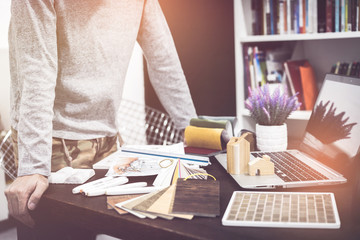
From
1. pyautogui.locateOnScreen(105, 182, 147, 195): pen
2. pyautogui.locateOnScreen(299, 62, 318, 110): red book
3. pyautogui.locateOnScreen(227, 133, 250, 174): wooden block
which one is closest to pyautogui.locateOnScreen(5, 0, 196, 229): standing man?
pyautogui.locateOnScreen(105, 182, 147, 195): pen

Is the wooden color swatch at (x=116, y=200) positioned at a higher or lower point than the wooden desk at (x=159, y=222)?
higher

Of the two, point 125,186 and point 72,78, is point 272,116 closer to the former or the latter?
point 125,186

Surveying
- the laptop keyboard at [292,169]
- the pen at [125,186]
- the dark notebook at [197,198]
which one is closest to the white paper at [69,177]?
the pen at [125,186]

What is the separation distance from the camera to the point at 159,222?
0.81m

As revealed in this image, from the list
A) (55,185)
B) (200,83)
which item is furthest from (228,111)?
(55,185)

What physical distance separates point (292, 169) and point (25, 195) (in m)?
0.74

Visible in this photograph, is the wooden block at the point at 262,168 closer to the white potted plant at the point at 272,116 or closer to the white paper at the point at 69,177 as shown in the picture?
the white potted plant at the point at 272,116

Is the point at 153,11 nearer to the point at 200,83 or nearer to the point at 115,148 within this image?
the point at 115,148

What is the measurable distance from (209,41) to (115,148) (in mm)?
1107

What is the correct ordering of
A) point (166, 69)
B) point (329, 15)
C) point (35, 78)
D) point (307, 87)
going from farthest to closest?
point (307, 87)
point (329, 15)
point (166, 69)
point (35, 78)

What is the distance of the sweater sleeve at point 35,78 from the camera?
3.72ft

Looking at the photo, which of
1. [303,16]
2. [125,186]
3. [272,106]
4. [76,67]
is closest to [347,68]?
[303,16]

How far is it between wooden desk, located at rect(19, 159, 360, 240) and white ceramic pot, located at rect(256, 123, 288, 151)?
27 centimetres

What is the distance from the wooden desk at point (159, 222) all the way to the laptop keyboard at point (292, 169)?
0.04m
